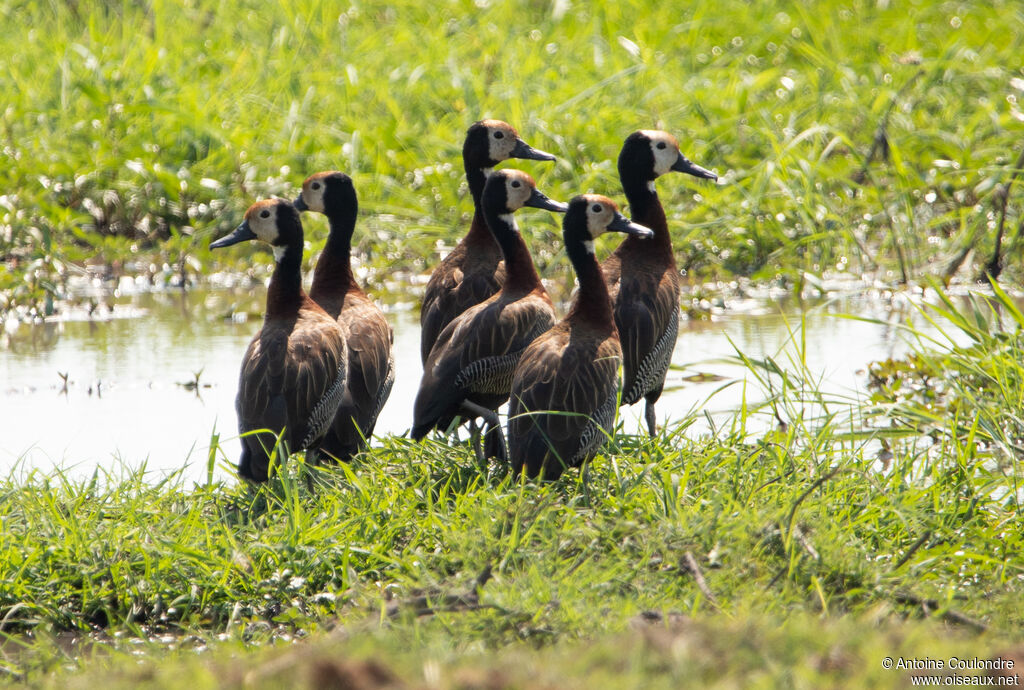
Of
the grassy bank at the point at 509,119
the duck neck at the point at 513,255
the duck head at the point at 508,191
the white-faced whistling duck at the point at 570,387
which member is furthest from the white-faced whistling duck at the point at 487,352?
the grassy bank at the point at 509,119

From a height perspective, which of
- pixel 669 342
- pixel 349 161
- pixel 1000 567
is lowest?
pixel 1000 567

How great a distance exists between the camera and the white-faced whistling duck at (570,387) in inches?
196

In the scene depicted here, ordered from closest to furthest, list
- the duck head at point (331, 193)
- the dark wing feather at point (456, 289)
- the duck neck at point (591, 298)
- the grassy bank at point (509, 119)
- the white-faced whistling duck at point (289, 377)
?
1. the white-faced whistling duck at point (289, 377)
2. the duck neck at point (591, 298)
3. the dark wing feather at point (456, 289)
4. the duck head at point (331, 193)
5. the grassy bank at point (509, 119)

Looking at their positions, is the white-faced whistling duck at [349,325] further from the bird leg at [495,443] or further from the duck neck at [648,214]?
the duck neck at [648,214]

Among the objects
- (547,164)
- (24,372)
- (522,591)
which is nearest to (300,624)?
(522,591)

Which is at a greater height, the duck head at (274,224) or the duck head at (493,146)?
the duck head at (493,146)

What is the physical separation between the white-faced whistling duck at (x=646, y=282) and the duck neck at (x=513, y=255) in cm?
44

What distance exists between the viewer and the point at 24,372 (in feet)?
23.8

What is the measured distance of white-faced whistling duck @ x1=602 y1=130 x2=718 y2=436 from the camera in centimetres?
604

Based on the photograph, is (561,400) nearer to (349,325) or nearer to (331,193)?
(349,325)

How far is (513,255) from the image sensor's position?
6004mm

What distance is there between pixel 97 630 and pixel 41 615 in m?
0.18

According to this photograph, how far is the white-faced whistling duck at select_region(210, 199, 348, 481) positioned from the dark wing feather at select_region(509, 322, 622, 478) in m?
0.78

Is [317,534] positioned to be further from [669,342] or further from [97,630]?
[669,342]
